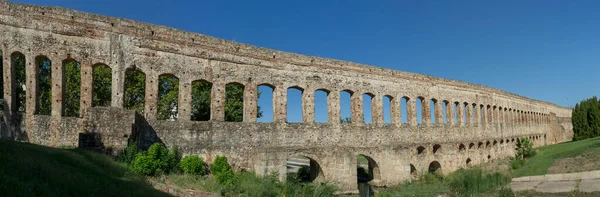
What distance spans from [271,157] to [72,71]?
18.1 m

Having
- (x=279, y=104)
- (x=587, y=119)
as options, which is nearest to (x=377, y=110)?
(x=279, y=104)

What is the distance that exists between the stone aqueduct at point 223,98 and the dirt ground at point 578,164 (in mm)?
6139

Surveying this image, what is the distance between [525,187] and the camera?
18.6 m

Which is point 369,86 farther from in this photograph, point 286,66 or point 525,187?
point 525,187

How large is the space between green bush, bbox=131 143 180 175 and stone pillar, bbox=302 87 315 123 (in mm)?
6925

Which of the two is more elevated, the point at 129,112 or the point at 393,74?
the point at 393,74

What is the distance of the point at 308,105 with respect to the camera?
19125 millimetres

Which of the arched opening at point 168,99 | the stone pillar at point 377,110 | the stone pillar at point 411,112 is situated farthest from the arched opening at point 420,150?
the arched opening at point 168,99

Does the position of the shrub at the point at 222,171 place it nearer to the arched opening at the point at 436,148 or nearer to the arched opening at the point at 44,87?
the arched opening at the point at 436,148

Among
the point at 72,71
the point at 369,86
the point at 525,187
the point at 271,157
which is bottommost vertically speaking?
the point at 525,187

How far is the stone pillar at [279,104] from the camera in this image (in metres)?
18.0

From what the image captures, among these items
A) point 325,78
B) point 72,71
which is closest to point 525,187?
point 325,78

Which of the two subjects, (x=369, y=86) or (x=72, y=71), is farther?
(x=72, y=71)

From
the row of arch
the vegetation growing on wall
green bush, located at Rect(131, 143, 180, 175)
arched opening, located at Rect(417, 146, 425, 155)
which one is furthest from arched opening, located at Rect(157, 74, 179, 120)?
the vegetation growing on wall
